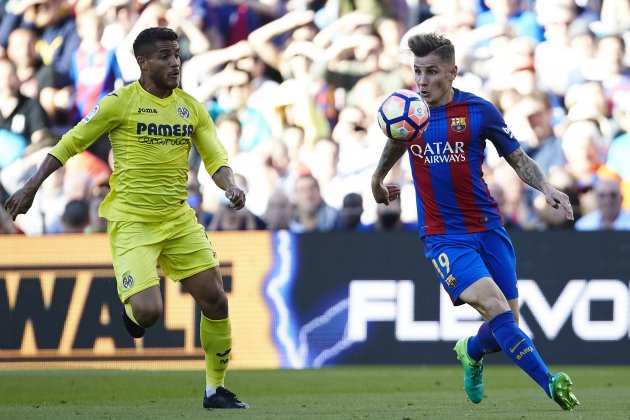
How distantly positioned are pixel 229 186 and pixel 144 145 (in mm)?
664

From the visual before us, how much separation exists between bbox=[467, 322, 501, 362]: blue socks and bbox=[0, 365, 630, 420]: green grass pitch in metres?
0.37

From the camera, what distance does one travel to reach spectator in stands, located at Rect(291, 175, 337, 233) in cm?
1341

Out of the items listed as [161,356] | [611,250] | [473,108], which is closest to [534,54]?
[611,250]

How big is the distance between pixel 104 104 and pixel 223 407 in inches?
87.2

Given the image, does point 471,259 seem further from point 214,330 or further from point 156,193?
point 156,193

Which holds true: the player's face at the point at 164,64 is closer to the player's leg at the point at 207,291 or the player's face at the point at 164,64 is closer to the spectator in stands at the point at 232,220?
the player's leg at the point at 207,291

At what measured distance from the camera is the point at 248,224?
13.5m

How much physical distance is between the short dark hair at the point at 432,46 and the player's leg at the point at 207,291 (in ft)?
6.48

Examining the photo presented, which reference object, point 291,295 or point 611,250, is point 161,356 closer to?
point 291,295

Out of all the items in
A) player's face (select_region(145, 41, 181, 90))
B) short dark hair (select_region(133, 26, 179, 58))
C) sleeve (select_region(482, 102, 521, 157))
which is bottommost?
sleeve (select_region(482, 102, 521, 157))

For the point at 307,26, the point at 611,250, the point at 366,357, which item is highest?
the point at 307,26

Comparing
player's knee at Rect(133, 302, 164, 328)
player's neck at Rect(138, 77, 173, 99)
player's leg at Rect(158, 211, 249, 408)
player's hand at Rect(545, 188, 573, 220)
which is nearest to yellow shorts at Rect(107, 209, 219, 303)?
player's leg at Rect(158, 211, 249, 408)

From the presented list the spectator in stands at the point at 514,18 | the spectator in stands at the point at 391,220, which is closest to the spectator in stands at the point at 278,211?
the spectator in stands at the point at 391,220

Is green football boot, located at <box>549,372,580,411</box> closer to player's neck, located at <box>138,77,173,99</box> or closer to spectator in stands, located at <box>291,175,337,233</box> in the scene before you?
player's neck, located at <box>138,77,173,99</box>
